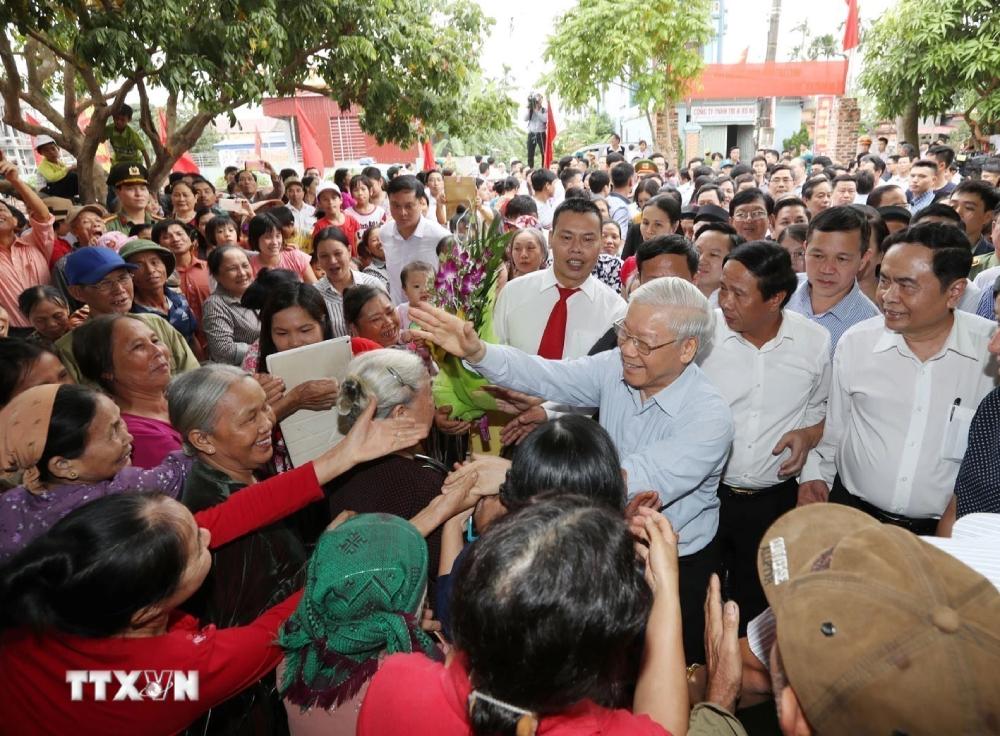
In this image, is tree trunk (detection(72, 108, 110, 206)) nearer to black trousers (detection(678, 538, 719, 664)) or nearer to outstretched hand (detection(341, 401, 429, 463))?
outstretched hand (detection(341, 401, 429, 463))

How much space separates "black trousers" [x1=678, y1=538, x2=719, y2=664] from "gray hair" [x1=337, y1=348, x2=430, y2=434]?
1.21 m

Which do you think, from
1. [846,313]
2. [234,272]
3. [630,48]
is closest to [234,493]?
[234,272]

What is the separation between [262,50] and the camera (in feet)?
23.5

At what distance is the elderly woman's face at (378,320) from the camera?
3.66 m

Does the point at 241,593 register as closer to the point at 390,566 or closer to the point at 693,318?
the point at 390,566

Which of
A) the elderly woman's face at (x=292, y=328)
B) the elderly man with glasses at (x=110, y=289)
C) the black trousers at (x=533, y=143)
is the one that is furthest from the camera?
the black trousers at (x=533, y=143)

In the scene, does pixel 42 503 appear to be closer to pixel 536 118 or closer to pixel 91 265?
pixel 91 265

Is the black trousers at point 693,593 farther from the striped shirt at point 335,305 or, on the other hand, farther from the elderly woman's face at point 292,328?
the striped shirt at point 335,305

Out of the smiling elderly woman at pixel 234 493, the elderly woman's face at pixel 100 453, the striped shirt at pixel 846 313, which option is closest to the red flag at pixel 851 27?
the striped shirt at pixel 846 313

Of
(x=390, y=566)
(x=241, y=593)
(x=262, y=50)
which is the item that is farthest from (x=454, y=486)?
(x=262, y=50)

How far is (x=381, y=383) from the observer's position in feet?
7.54

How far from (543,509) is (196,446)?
153 cm

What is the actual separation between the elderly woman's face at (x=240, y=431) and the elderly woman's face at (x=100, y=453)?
9.2 inches

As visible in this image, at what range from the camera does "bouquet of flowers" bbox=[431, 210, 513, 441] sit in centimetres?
267
